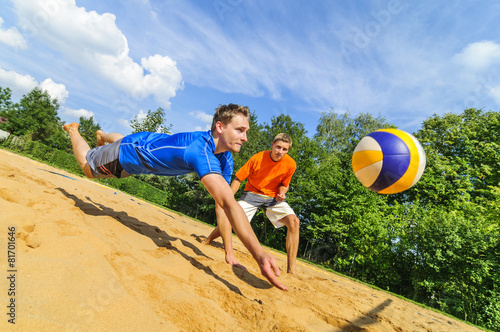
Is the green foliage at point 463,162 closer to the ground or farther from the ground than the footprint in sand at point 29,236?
farther from the ground

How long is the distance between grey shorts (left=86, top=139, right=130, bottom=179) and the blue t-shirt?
0.11 m

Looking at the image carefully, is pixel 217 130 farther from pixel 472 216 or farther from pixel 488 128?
pixel 488 128

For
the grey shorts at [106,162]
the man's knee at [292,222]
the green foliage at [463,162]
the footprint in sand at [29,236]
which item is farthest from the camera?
the green foliage at [463,162]

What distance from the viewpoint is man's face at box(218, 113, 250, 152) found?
2.74 metres

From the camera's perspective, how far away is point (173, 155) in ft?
9.00

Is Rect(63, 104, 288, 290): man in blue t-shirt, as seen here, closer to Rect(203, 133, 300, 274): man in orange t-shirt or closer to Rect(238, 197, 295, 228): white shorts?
Rect(238, 197, 295, 228): white shorts

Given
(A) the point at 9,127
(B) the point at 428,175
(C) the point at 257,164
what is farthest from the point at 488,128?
(A) the point at 9,127

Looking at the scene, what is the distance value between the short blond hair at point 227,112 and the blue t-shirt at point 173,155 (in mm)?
188

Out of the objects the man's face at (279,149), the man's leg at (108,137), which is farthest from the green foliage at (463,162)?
the man's leg at (108,137)

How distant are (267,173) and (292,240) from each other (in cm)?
121

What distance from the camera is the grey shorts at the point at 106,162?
11.2 ft

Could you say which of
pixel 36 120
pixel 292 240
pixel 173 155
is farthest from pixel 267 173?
pixel 36 120

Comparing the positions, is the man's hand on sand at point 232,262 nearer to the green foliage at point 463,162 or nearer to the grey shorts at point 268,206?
the grey shorts at point 268,206

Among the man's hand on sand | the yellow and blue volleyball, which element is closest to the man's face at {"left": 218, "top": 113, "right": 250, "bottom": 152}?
the man's hand on sand
